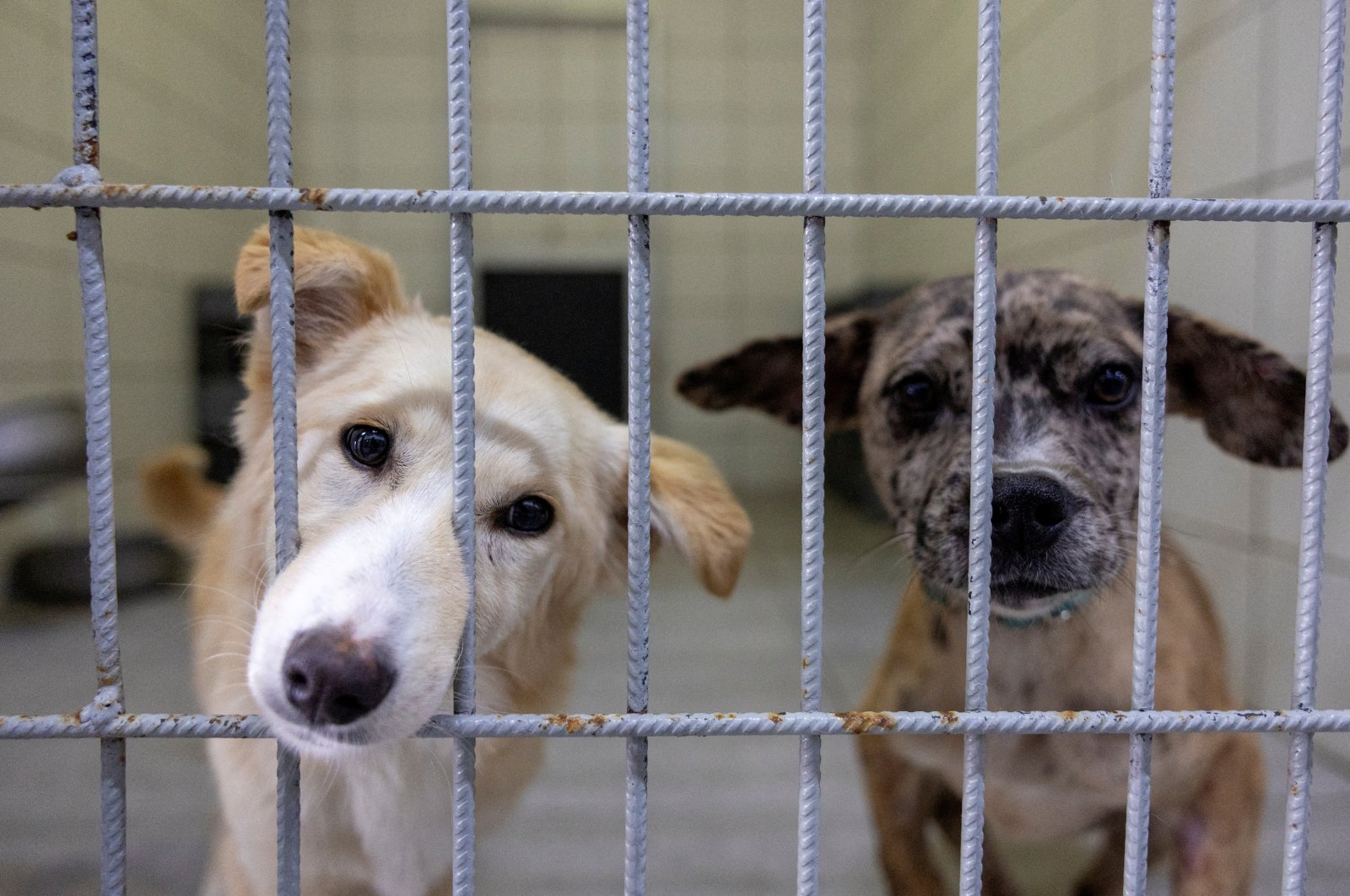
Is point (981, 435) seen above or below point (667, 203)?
below

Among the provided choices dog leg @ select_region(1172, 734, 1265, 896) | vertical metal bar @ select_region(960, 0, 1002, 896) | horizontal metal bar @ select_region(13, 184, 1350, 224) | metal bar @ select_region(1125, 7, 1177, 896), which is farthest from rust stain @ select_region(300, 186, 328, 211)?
dog leg @ select_region(1172, 734, 1265, 896)

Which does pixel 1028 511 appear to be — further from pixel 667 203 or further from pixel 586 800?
pixel 586 800

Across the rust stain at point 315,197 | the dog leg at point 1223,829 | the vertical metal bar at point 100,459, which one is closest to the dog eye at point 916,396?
the dog leg at point 1223,829

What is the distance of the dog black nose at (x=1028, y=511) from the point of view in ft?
4.13

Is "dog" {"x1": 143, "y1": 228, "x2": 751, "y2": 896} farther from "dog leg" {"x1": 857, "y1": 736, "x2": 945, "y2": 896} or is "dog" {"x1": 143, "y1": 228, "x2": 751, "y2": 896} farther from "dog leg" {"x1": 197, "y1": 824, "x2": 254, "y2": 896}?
"dog leg" {"x1": 857, "y1": 736, "x2": 945, "y2": 896}

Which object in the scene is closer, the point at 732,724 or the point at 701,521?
the point at 732,724

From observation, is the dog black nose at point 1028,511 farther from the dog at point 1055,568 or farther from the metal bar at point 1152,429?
the metal bar at point 1152,429

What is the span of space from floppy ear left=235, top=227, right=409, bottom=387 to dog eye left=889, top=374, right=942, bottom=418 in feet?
2.96

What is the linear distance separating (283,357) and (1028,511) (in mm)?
993

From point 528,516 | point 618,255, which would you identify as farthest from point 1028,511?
point 618,255

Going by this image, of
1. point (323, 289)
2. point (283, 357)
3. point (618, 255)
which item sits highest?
point (618, 255)

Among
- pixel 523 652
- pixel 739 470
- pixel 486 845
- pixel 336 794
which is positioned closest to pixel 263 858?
pixel 336 794

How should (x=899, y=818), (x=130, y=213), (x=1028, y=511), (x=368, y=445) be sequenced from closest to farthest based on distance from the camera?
(x=368, y=445), (x=1028, y=511), (x=899, y=818), (x=130, y=213)

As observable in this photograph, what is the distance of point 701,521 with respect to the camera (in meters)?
1.27
